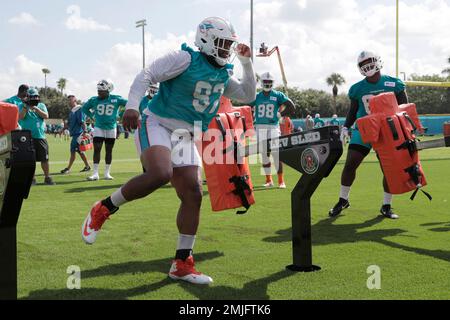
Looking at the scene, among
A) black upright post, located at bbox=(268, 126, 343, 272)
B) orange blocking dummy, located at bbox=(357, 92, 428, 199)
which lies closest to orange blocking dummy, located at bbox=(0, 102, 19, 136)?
black upright post, located at bbox=(268, 126, 343, 272)

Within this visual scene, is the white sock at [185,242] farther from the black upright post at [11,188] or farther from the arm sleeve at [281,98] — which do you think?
the arm sleeve at [281,98]

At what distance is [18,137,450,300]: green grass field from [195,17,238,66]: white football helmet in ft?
5.79

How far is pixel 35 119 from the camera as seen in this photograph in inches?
444

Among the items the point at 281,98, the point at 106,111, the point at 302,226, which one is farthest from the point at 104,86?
the point at 302,226

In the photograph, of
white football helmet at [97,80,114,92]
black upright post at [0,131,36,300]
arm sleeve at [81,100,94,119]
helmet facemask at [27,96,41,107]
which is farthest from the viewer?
arm sleeve at [81,100,94,119]

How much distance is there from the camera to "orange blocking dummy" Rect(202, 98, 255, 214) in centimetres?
503

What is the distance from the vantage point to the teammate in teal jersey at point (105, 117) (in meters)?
12.3

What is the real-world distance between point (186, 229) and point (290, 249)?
4.03ft

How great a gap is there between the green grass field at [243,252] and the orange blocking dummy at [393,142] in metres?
0.60

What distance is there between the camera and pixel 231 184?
16.5 ft

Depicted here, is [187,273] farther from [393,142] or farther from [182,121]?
[393,142]

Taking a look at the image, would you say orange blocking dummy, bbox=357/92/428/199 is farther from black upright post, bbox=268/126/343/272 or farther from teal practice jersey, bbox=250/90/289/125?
teal practice jersey, bbox=250/90/289/125

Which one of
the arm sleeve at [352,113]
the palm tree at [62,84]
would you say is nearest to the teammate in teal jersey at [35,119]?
the arm sleeve at [352,113]
